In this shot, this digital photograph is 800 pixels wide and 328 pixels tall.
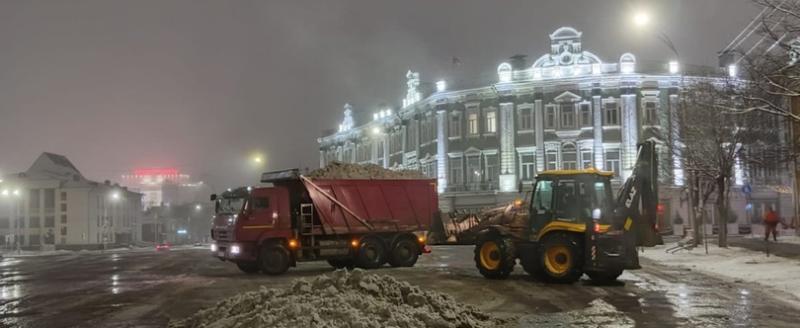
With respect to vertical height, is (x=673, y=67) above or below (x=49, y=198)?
above

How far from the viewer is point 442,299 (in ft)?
36.3

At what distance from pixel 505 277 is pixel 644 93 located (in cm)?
3876

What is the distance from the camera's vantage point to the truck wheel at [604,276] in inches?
665

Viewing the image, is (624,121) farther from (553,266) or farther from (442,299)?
(442,299)

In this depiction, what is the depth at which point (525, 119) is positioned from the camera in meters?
55.0

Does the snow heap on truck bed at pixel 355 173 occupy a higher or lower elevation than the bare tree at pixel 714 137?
lower

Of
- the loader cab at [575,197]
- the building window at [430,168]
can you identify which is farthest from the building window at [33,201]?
the loader cab at [575,197]

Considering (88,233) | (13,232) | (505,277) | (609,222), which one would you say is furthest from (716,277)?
(13,232)

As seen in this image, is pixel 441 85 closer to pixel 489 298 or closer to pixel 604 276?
pixel 604 276

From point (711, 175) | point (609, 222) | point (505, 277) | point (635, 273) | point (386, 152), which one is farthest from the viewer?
point (386, 152)

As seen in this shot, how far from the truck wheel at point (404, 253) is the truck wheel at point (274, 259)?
3782 mm

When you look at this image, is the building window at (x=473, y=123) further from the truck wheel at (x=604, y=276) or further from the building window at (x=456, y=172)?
the truck wheel at (x=604, y=276)

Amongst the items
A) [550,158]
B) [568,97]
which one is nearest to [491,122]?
[550,158]

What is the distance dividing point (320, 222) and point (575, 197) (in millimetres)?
8758
